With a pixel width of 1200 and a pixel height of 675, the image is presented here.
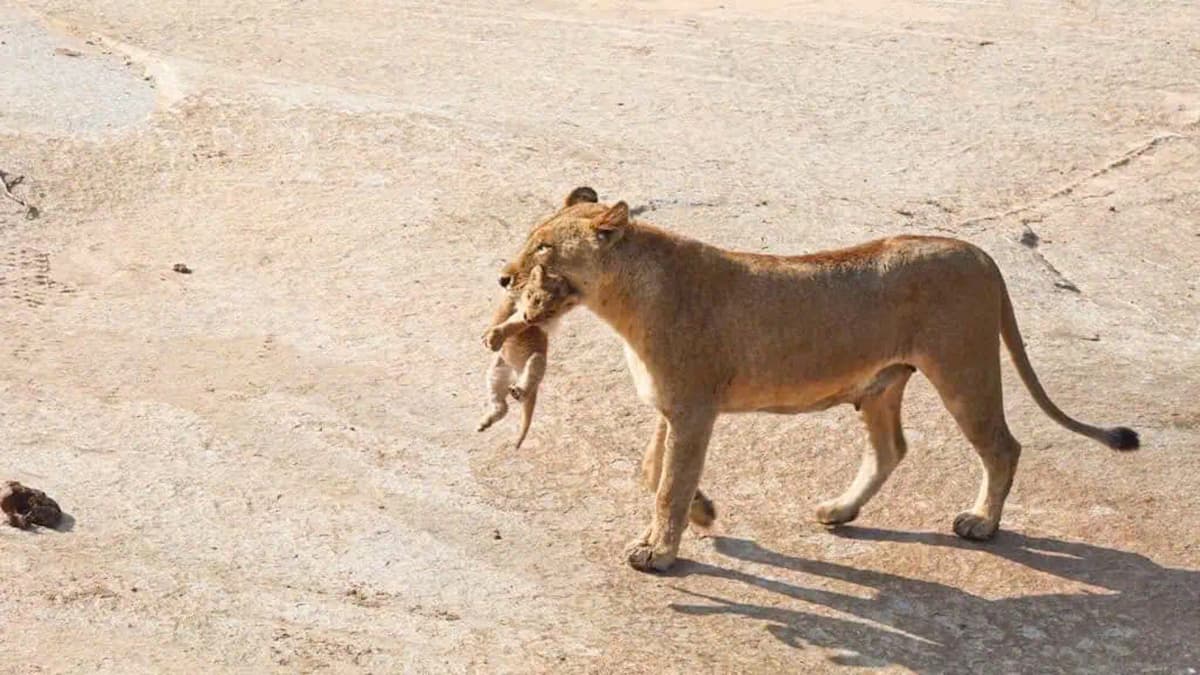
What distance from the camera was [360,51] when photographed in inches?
655

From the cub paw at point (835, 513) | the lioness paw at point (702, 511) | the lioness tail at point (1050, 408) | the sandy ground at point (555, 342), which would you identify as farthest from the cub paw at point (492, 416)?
the lioness tail at point (1050, 408)

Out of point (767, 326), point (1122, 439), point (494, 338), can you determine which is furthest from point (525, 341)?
point (1122, 439)

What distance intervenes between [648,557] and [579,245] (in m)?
1.51

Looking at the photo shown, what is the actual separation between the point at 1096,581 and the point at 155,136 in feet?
26.9

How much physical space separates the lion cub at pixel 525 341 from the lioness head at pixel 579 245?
1.9 inches

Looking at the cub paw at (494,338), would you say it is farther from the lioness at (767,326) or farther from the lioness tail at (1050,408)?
the lioness tail at (1050,408)

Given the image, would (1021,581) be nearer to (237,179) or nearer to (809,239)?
(809,239)

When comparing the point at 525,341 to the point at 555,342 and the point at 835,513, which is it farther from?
the point at 555,342

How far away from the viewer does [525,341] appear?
9.02m

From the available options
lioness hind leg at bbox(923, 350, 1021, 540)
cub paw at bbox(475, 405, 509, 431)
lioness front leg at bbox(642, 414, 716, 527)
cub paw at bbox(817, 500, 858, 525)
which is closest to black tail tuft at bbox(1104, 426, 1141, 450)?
lioness hind leg at bbox(923, 350, 1021, 540)

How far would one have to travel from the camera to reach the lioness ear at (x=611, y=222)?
8430 millimetres

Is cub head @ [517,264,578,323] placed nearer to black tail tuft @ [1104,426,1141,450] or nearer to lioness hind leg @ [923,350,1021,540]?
lioness hind leg @ [923,350,1021,540]

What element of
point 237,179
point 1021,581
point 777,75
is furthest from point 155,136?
point 1021,581

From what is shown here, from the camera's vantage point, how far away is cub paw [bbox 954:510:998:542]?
30.4 feet
